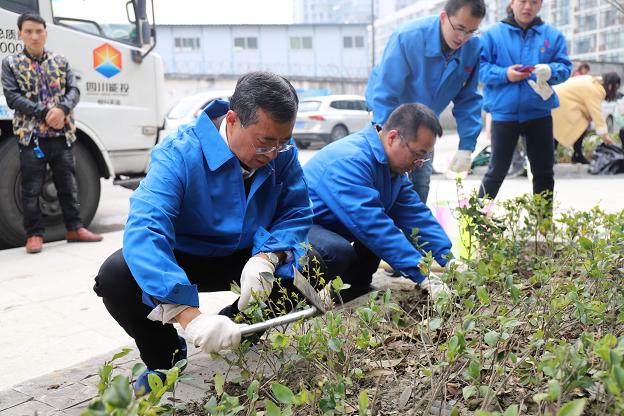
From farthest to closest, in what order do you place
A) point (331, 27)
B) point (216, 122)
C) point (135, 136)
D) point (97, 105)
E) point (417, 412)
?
point (331, 27)
point (135, 136)
point (97, 105)
point (216, 122)
point (417, 412)

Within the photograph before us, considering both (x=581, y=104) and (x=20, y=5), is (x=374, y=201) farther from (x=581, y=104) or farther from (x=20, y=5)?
(x=581, y=104)

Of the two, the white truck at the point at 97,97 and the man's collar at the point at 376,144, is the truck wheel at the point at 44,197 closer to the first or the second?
the white truck at the point at 97,97

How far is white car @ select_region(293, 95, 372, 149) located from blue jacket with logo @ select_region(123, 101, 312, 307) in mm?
14124

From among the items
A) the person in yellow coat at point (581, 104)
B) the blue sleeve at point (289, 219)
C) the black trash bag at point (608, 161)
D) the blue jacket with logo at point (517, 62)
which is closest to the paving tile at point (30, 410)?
the blue sleeve at point (289, 219)

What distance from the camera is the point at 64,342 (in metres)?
2.83

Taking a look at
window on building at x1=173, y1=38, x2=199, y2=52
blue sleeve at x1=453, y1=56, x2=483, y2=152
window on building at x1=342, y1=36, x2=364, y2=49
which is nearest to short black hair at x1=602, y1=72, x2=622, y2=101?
blue sleeve at x1=453, y1=56, x2=483, y2=152

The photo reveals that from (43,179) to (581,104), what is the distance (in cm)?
650

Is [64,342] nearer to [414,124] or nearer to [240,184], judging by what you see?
[240,184]

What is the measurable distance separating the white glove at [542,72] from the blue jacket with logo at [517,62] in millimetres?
94

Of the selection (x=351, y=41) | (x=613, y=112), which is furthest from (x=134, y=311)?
(x=351, y=41)

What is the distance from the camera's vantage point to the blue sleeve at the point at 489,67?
4.21 metres

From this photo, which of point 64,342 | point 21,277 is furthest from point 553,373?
point 21,277

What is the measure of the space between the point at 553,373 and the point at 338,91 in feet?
120

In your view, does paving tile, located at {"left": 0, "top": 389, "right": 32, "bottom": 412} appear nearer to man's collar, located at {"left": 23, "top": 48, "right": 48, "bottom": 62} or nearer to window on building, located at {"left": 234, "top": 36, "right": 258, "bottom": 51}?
man's collar, located at {"left": 23, "top": 48, "right": 48, "bottom": 62}
